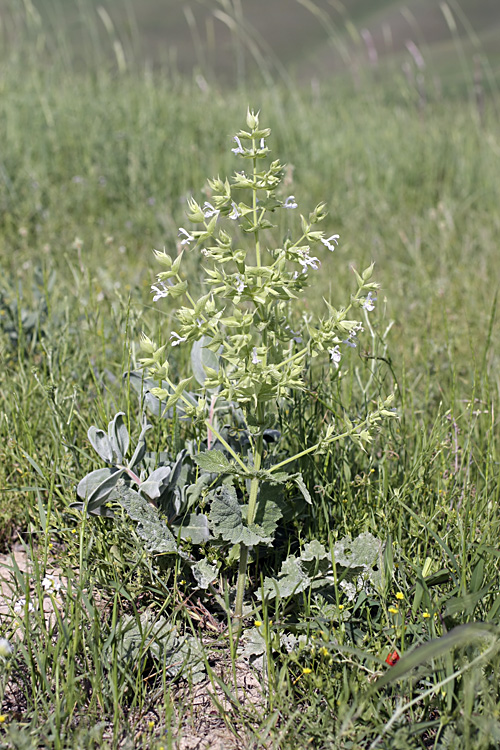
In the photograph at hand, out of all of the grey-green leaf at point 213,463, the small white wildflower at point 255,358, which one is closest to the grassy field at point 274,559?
the grey-green leaf at point 213,463

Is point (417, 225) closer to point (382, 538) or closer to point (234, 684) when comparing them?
point (382, 538)

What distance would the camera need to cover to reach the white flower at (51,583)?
153cm

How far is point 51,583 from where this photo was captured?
5.13 feet

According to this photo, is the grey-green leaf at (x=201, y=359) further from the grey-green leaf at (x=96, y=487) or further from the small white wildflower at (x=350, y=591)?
the small white wildflower at (x=350, y=591)

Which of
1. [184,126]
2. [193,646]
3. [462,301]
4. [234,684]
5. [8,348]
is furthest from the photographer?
[184,126]

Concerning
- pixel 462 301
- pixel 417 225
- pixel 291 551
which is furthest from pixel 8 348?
pixel 417 225

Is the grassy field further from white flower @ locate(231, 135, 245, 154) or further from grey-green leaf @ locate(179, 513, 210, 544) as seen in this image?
white flower @ locate(231, 135, 245, 154)

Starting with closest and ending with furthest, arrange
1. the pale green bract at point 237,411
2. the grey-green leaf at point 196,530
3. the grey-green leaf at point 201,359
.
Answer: the pale green bract at point 237,411
the grey-green leaf at point 196,530
the grey-green leaf at point 201,359

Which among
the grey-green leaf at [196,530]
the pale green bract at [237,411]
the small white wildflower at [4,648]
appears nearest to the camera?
the small white wildflower at [4,648]

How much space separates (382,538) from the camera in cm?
168

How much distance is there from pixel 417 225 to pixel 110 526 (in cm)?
338

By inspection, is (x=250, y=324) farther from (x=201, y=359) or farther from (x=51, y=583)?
(x=51, y=583)

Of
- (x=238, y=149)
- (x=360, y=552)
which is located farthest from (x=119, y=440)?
(x=238, y=149)

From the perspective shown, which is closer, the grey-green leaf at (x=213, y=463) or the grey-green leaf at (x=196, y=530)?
the grey-green leaf at (x=213, y=463)
